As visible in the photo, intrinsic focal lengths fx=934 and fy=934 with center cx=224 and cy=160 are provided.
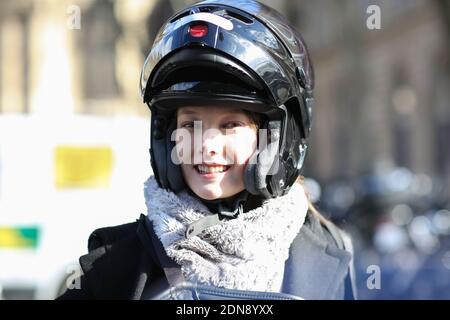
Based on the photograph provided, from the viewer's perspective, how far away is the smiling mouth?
2252 millimetres

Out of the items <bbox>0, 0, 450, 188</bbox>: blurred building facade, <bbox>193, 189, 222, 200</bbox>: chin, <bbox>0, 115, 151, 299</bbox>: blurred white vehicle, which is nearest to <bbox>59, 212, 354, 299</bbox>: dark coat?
<bbox>193, 189, 222, 200</bbox>: chin

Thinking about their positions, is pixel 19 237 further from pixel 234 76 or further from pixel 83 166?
pixel 234 76

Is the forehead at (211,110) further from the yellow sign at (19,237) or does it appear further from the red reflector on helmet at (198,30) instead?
the yellow sign at (19,237)

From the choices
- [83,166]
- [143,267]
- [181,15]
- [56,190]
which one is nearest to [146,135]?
[83,166]

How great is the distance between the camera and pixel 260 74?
2.27 metres

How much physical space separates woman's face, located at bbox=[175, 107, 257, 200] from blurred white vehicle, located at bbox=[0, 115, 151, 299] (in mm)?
4868

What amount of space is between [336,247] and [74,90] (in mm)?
34806

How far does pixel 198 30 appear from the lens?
2254 millimetres

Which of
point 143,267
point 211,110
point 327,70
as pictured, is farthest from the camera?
point 327,70

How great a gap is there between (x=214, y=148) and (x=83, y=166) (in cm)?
534

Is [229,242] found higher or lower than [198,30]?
lower

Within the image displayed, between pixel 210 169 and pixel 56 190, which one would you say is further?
pixel 56 190
